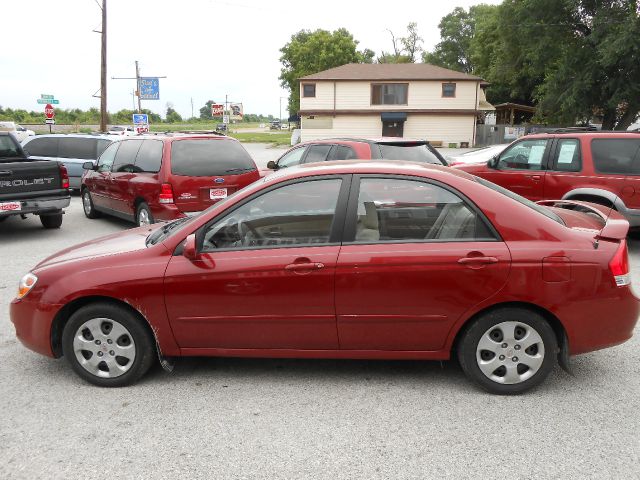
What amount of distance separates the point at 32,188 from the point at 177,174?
9.14 feet

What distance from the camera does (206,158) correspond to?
27.3ft

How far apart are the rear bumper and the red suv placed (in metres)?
0.98

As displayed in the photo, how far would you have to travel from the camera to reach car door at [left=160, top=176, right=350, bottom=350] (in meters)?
3.54

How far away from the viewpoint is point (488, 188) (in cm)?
369

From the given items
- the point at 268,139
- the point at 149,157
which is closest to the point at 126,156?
A: the point at 149,157

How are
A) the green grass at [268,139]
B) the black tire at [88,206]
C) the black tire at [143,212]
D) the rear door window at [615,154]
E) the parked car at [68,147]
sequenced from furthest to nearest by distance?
1. the green grass at [268,139]
2. the parked car at [68,147]
3. the black tire at [88,206]
4. the black tire at [143,212]
5. the rear door window at [615,154]

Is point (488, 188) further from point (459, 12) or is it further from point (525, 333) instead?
point (459, 12)

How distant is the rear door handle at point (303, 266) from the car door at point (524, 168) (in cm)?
557

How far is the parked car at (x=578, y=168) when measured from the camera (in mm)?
7320

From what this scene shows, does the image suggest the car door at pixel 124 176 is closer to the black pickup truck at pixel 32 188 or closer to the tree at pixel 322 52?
the black pickup truck at pixel 32 188

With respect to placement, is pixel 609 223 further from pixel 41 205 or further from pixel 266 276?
pixel 41 205

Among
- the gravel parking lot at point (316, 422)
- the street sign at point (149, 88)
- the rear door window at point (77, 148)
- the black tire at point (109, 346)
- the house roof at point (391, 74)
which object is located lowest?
the gravel parking lot at point (316, 422)

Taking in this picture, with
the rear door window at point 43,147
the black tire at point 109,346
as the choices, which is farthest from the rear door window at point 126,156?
the rear door window at point 43,147

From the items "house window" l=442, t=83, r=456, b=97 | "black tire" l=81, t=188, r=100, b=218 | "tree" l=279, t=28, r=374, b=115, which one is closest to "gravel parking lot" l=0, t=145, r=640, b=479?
"black tire" l=81, t=188, r=100, b=218
